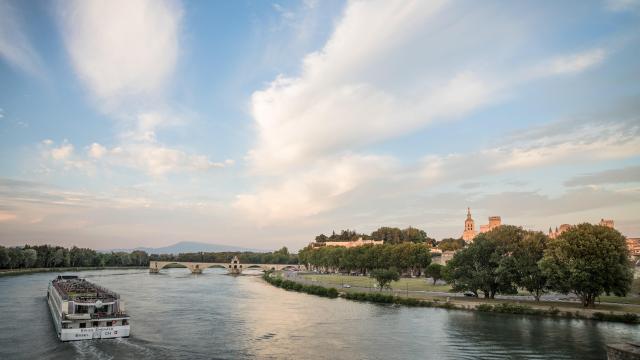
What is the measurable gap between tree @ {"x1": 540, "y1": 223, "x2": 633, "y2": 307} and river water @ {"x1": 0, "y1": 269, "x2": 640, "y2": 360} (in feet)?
17.1

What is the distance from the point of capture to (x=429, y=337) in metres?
44.0

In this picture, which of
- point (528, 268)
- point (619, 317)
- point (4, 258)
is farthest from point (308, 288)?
point (4, 258)

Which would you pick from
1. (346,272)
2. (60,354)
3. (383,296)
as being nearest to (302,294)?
(383,296)

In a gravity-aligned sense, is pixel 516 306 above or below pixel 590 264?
below

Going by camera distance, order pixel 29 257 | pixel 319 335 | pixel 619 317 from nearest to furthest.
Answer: pixel 319 335, pixel 619 317, pixel 29 257

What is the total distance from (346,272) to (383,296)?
273ft

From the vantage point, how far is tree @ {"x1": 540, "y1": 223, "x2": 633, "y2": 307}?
52969 mm

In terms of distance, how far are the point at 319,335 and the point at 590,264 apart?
31093mm

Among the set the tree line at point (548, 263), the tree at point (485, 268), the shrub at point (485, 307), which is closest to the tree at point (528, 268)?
the tree line at point (548, 263)

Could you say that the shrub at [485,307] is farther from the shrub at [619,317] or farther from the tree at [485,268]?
the shrub at [619,317]

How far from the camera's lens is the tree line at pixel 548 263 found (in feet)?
175

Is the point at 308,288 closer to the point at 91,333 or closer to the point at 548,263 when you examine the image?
the point at 548,263

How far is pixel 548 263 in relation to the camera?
185ft

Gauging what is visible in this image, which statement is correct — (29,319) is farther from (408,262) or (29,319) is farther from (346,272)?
(346,272)
